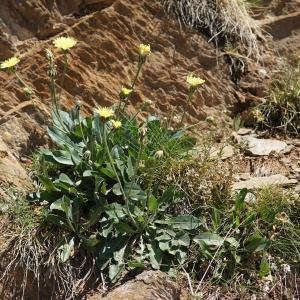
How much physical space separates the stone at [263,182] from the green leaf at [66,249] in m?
1.11

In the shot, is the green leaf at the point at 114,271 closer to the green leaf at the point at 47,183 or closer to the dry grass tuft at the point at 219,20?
the green leaf at the point at 47,183

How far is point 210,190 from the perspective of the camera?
3.39 meters

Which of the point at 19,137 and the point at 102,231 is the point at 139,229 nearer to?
the point at 102,231

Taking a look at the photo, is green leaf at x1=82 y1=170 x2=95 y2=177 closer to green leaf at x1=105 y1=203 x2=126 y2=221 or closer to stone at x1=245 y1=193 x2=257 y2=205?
green leaf at x1=105 y1=203 x2=126 y2=221

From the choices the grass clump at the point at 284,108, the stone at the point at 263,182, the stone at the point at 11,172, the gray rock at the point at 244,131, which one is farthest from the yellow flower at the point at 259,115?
the stone at the point at 11,172

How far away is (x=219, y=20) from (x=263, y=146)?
4.06ft

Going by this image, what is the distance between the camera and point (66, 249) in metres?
3.12

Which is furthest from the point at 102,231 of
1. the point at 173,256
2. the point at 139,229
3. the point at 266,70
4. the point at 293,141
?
the point at 266,70

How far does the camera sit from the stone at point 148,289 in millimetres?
2920

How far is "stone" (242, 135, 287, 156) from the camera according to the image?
4.01 m

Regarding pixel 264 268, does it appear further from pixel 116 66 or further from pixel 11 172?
pixel 116 66

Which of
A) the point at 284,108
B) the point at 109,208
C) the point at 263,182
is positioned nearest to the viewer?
the point at 109,208

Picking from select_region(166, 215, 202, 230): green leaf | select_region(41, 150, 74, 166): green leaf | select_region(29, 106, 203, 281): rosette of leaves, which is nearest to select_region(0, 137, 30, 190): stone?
select_region(29, 106, 203, 281): rosette of leaves

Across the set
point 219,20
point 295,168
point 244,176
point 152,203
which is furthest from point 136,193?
point 219,20
